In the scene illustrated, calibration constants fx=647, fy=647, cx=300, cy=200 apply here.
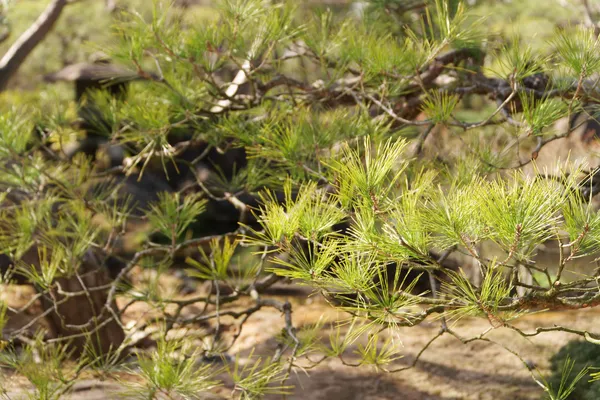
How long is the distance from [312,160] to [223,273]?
43cm

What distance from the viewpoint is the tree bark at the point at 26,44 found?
357 centimetres

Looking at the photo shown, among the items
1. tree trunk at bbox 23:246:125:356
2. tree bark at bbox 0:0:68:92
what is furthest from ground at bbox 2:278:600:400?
tree bark at bbox 0:0:68:92

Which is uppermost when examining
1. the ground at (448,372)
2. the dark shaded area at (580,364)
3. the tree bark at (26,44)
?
the tree bark at (26,44)

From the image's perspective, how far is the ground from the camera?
2516 millimetres

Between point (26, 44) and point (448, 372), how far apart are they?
112 inches

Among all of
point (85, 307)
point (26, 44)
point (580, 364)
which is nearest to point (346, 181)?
point (580, 364)

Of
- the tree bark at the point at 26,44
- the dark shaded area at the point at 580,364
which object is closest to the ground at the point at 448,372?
the dark shaded area at the point at 580,364

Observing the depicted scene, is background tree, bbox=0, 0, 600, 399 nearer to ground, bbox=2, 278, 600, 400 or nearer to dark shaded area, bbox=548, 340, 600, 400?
dark shaded area, bbox=548, 340, 600, 400

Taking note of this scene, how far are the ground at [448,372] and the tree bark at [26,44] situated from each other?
1.97m

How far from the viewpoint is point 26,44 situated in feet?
12.0

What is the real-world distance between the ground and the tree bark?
1971 mm

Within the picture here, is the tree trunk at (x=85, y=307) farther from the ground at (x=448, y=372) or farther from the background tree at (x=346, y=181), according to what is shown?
the ground at (x=448, y=372)

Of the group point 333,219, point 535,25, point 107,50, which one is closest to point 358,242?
point 333,219

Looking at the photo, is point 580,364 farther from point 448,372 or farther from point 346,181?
point 346,181
